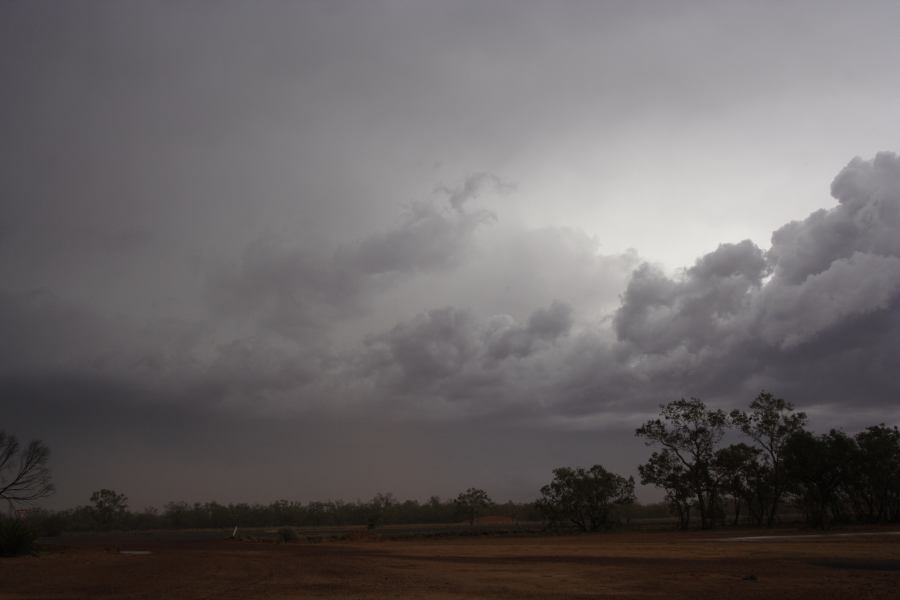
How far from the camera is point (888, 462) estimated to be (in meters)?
54.0

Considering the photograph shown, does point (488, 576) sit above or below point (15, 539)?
below

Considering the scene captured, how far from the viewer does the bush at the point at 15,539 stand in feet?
102

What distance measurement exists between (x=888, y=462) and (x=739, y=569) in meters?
42.3

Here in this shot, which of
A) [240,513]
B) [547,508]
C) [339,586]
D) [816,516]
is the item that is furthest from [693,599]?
[240,513]

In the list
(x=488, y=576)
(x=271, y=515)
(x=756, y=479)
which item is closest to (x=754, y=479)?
(x=756, y=479)

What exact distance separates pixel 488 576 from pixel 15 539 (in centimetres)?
2516

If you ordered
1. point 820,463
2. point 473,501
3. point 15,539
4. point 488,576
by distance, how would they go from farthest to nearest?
point 473,501 → point 820,463 → point 15,539 → point 488,576

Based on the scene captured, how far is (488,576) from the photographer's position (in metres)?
21.7

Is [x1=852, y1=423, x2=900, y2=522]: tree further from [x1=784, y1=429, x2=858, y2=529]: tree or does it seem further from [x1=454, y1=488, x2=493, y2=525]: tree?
[x1=454, y1=488, x2=493, y2=525]: tree

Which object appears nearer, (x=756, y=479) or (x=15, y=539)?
(x=15, y=539)

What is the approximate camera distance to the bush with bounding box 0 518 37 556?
1228 inches

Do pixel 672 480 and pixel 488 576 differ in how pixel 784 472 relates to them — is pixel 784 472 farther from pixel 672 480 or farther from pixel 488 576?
pixel 488 576

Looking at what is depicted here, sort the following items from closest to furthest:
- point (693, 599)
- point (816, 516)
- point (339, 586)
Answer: point (693, 599)
point (339, 586)
point (816, 516)

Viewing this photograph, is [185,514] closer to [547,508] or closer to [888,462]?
[547,508]
